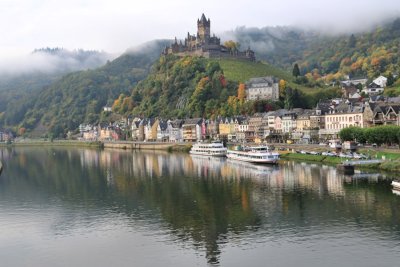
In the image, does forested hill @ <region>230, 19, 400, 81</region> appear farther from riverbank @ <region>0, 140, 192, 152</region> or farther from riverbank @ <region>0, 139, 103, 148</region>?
riverbank @ <region>0, 139, 103, 148</region>

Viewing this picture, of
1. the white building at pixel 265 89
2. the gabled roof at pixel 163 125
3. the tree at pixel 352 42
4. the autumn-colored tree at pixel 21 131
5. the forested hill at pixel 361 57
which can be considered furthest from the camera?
the autumn-colored tree at pixel 21 131

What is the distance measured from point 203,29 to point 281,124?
2814 inches

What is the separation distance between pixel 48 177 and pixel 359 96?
6709 centimetres

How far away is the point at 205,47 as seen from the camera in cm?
15850

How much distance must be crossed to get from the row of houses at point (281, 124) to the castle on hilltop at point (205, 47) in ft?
111

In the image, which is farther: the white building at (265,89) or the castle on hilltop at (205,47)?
the castle on hilltop at (205,47)

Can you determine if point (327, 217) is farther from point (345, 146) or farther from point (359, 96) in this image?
point (359, 96)

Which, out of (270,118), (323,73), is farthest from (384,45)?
(270,118)

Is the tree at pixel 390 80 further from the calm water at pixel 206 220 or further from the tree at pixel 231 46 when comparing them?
the tree at pixel 231 46

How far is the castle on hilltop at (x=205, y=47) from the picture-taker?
158m

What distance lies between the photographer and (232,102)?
122 metres

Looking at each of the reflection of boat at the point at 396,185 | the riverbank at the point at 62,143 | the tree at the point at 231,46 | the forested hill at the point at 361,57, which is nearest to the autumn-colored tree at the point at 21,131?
the riverbank at the point at 62,143

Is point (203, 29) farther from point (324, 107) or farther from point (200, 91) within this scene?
point (324, 107)

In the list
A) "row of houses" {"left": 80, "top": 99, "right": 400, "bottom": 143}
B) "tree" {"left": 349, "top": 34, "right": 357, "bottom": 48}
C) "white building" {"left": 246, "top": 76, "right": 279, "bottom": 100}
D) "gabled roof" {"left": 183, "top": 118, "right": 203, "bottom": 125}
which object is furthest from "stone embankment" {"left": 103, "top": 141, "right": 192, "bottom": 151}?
"tree" {"left": 349, "top": 34, "right": 357, "bottom": 48}
